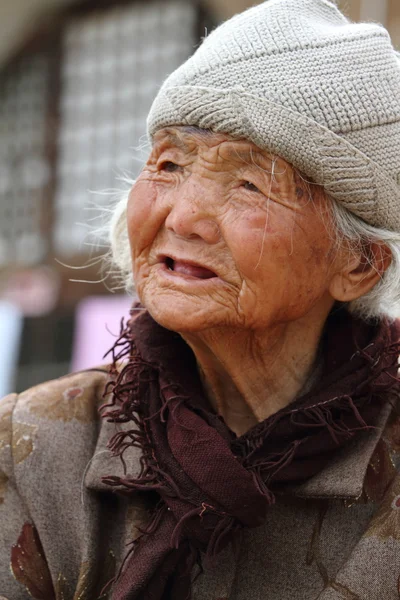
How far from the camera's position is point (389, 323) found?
8.43 feet

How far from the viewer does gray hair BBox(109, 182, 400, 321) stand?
2352mm

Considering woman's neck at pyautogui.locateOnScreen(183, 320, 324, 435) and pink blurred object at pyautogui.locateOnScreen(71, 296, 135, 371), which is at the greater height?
woman's neck at pyautogui.locateOnScreen(183, 320, 324, 435)

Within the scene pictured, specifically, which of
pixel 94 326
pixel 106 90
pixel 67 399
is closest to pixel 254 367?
pixel 67 399

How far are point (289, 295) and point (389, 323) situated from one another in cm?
42

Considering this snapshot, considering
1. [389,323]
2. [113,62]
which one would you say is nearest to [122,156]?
[113,62]

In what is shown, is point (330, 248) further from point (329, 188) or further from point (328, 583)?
point (328, 583)

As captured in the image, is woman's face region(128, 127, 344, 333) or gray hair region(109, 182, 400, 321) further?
gray hair region(109, 182, 400, 321)

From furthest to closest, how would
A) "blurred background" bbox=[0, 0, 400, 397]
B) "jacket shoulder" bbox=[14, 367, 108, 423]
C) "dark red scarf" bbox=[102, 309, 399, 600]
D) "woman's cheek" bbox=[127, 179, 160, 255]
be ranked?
"blurred background" bbox=[0, 0, 400, 397], "jacket shoulder" bbox=[14, 367, 108, 423], "woman's cheek" bbox=[127, 179, 160, 255], "dark red scarf" bbox=[102, 309, 399, 600]

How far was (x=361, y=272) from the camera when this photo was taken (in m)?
2.46

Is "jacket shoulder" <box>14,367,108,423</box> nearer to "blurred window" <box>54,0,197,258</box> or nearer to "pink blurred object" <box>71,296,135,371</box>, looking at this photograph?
"pink blurred object" <box>71,296,135,371</box>

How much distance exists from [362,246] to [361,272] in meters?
0.08

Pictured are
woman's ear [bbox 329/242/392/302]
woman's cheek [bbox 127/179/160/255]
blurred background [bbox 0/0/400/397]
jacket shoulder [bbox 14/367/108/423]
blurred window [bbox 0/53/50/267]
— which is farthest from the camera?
blurred window [bbox 0/53/50/267]

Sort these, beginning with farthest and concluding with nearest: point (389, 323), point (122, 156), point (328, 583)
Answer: point (122, 156) → point (389, 323) → point (328, 583)

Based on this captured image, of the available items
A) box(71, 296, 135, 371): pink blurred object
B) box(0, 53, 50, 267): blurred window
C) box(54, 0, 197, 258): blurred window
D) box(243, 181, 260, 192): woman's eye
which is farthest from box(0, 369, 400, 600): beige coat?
box(0, 53, 50, 267): blurred window
